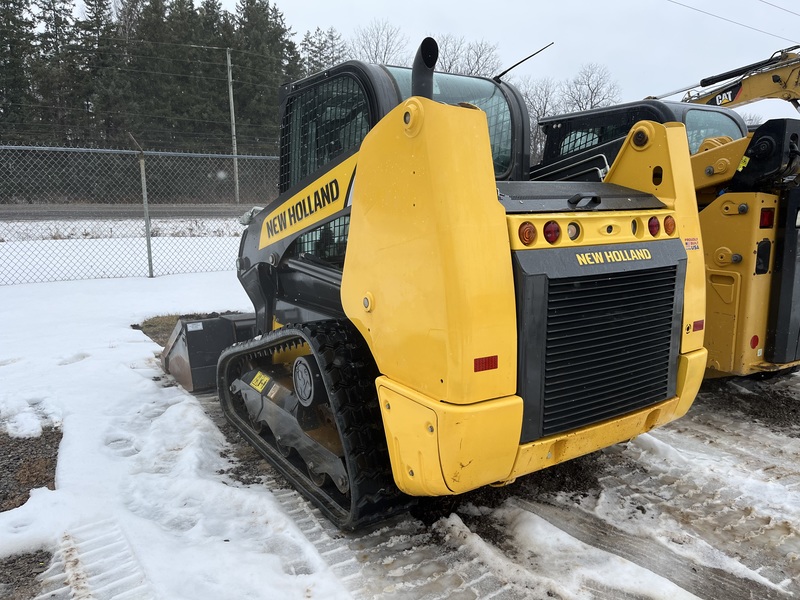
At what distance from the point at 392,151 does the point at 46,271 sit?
10.2 metres

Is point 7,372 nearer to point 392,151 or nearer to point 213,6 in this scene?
point 392,151

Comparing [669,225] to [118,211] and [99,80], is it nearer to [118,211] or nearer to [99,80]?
[118,211]

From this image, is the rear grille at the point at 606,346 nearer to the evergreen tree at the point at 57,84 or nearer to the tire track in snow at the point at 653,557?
the tire track in snow at the point at 653,557

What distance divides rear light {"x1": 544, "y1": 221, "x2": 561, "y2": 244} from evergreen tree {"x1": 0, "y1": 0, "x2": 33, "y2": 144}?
25980 millimetres

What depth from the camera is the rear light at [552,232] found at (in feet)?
7.33

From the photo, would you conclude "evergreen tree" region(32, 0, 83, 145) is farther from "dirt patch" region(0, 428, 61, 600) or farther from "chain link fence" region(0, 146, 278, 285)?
"dirt patch" region(0, 428, 61, 600)

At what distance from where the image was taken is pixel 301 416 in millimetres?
3051

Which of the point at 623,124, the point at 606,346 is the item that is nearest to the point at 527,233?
the point at 606,346

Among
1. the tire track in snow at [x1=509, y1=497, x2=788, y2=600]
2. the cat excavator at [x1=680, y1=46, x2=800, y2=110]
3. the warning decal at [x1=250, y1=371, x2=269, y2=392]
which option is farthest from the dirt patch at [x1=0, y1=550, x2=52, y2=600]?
the cat excavator at [x1=680, y1=46, x2=800, y2=110]

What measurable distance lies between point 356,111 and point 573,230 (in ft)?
4.34

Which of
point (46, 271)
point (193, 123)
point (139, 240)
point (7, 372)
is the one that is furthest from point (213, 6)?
point (7, 372)

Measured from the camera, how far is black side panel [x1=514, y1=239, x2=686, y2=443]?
7.13 ft

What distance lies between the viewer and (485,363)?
2.07 meters

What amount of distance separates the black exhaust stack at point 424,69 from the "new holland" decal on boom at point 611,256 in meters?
0.86
